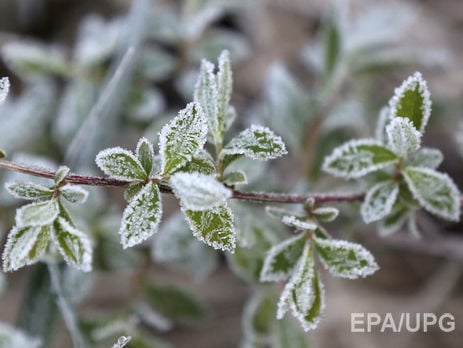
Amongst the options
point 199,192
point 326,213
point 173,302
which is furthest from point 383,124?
point 173,302

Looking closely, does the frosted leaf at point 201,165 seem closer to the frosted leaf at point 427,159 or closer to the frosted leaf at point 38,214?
the frosted leaf at point 38,214

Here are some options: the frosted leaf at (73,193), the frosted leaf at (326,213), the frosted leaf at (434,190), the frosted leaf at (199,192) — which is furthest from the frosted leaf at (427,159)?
the frosted leaf at (73,193)

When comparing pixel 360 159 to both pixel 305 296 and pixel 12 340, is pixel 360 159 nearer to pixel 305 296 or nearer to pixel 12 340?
pixel 305 296

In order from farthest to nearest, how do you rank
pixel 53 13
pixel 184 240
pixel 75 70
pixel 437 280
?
pixel 53 13, pixel 437 280, pixel 75 70, pixel 184 240

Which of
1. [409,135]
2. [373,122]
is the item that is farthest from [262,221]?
[373,122]

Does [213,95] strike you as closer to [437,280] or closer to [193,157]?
[193,157]

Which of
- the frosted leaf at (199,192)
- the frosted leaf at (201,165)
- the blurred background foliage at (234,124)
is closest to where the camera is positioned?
the frosted leaf at (199,192)

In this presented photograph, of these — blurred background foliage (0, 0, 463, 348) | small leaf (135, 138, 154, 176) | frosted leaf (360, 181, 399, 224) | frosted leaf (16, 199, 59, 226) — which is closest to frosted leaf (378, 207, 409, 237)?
frosted leaf (360, 181, 399, 224)
